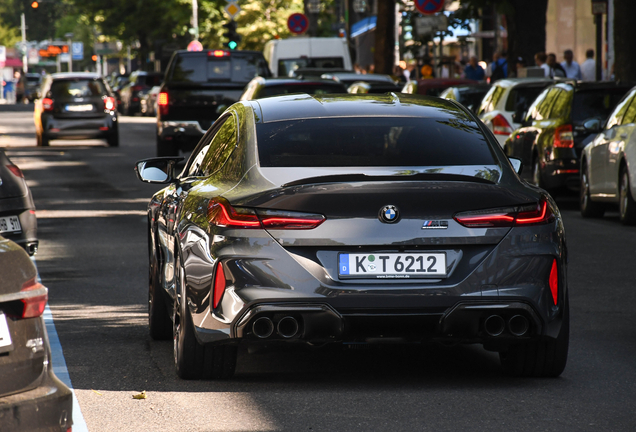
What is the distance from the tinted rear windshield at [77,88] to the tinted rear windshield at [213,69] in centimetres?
698

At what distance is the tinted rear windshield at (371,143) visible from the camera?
21.3 ft

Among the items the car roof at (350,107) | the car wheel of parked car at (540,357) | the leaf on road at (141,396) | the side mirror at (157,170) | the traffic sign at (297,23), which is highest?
the traffic sign at (297,23)

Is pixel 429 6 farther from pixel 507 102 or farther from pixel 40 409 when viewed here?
pixel 40 409

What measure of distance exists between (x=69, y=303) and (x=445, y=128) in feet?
11.7

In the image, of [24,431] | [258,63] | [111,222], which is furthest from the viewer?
[258,63]

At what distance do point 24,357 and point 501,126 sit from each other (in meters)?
15.5

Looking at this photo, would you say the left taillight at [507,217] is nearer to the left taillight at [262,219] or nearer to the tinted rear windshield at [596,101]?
the left taillight at [262,219]

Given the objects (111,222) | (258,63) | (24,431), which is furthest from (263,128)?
(258,63)

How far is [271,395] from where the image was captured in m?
6.19

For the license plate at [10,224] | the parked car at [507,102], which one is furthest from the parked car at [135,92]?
the license plate at [10,224]

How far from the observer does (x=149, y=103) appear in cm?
5138

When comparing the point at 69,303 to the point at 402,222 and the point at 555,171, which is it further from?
the point at 555,171

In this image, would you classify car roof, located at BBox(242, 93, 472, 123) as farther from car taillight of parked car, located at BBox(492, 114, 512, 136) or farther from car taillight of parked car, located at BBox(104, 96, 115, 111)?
car taillight of parked car, located at BBox(104, 96, 115, 111)

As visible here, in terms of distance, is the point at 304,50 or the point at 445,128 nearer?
the point at 445,128
